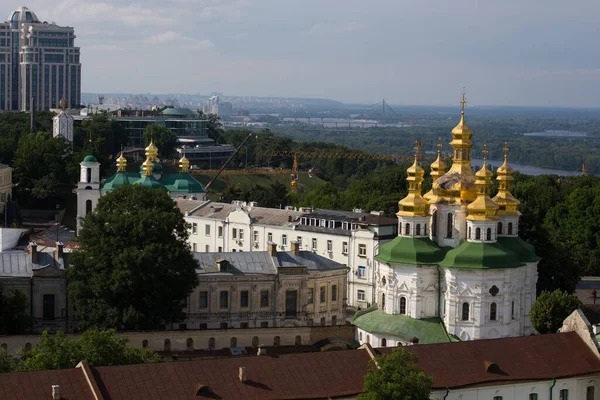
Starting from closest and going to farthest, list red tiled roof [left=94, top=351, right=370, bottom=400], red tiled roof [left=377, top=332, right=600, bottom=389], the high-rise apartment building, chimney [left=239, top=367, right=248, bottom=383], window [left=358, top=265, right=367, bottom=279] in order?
red tiled roof [left=94, top=351, right=370, bottom=400] → chimney [left=239, top=367, right=248, bottom=383] → red tiled roof [left=377, top=332, right=600, bottom=389] → window [left=358, top=265, right=367, bottom=279] → the high-rise apartment building

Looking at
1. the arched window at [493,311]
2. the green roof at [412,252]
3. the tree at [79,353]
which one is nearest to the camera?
the tree at [79,353]

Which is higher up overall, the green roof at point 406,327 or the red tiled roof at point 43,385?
the red tiled roof at point 43,385

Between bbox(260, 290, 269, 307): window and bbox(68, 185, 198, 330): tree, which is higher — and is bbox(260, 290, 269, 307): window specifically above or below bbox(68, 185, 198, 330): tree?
below

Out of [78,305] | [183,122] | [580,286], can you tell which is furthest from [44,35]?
[78,305]

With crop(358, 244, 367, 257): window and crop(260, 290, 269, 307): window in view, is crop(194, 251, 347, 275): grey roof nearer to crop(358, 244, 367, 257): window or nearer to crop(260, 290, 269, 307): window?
crop(260, 290, 269, 307): window

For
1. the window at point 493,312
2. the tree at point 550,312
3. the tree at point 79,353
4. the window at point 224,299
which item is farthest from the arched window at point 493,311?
the tree at point 79,353

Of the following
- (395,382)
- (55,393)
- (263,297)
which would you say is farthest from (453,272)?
(55,393)

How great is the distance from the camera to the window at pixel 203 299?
5750 cm

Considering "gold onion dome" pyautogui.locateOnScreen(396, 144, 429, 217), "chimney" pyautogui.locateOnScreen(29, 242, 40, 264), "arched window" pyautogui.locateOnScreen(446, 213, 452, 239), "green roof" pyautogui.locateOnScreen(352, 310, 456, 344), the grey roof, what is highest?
"gold onion dome" pyautogui.locateOnScreen(396, 144, 429, 217)

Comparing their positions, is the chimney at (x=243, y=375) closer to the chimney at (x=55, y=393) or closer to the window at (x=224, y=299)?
the chimney at (x=55, y=393)

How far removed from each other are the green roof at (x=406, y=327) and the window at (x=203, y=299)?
708cm

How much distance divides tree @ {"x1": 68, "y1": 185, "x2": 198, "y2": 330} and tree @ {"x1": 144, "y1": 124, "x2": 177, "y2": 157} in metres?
69.6

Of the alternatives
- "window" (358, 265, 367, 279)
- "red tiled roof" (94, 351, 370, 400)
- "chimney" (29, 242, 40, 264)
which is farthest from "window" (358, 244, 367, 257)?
"red tiled roof" (94, 351, 370, 400)

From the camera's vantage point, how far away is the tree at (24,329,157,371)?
133 ft
